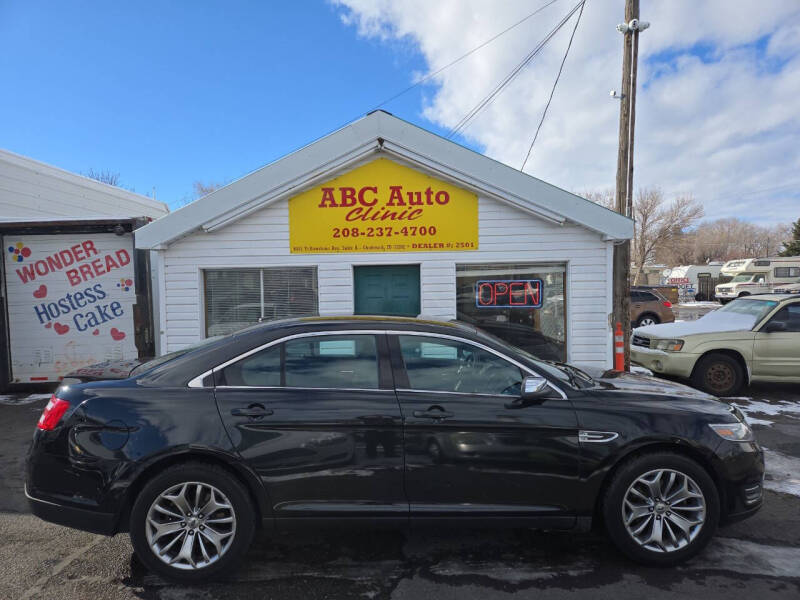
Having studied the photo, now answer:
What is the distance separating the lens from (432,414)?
115 inches

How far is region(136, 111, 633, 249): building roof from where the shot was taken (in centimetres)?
703

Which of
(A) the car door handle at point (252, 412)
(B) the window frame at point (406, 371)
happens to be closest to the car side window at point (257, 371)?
(A) the car door handle at point (252, 412)

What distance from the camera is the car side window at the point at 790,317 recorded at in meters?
7.21

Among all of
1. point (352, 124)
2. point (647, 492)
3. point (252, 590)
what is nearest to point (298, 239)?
point (352, 124)

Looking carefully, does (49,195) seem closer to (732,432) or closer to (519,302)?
(519,302)

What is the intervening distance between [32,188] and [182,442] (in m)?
9.21

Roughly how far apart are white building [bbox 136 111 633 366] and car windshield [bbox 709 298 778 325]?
2566 millimetres

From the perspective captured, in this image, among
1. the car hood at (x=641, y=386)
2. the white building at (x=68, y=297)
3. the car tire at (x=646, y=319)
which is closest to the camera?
the car hood at (x=641, y=386)

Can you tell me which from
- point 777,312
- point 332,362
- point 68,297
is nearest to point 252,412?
point 332,362

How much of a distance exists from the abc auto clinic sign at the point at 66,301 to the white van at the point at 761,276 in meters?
33.0

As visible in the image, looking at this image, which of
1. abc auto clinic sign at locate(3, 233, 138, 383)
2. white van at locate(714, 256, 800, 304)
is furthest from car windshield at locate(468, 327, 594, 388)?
white van at locate(714, 256, 800, 304)

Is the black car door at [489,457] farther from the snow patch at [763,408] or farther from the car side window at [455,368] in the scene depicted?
the snow patch at [763,408]

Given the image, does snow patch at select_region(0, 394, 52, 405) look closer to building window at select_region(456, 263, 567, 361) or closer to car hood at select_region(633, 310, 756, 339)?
building window at select_region(456, 263, 567, 361)

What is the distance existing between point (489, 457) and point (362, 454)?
2.56 feet
